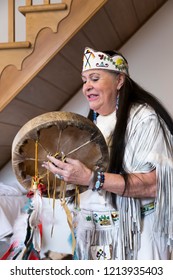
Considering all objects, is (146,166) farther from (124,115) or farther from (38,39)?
(38,39)

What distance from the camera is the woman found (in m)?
1.04

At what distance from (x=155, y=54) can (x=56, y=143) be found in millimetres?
1621

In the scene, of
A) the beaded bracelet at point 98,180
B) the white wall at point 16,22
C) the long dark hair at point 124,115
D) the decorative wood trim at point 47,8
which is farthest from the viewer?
the white wall at point 16,22

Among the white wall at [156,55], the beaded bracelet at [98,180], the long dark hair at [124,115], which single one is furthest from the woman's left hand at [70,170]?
the white wall at [156,55]

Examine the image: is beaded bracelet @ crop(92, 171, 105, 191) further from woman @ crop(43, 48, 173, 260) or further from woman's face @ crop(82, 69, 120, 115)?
woman's face @ crop(82, 69, 120, 115)

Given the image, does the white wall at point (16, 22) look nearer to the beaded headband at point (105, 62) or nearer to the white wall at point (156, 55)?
the white wall at point (156, 55)

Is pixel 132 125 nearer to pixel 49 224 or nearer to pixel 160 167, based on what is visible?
pixel 160 167

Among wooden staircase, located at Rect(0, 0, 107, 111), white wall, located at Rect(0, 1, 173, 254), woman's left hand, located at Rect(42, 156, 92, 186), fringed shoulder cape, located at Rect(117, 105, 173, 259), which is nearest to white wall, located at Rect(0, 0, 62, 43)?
white wall, located at Rect(0, 1, 173, 254)

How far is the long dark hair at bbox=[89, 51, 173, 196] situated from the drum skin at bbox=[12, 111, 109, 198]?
0.10 meters

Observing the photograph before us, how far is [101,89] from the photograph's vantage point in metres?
1.12

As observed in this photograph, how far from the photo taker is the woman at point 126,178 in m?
1.04

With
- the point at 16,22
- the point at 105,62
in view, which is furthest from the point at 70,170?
the point at 16,22

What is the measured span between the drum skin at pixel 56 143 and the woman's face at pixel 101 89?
237 mm
